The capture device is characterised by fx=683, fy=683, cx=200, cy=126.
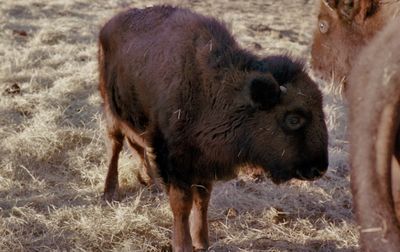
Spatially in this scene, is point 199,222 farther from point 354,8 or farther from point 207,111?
point 354,8

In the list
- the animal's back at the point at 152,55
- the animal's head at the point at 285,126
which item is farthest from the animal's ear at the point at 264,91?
the animal's back at the point at 152,55

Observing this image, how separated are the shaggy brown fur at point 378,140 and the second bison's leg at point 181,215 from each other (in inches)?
94.4

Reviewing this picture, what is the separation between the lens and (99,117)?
25.0ft

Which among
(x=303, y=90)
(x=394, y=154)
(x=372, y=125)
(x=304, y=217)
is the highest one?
(x=372, y=125)

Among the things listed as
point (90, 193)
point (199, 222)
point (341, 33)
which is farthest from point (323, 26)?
point (90, 193)

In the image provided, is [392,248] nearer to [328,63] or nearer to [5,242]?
[5,242]

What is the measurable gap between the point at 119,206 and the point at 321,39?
2.69 meters

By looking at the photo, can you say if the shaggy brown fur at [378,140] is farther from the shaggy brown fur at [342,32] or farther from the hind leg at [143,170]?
the hind leg at [143,170]

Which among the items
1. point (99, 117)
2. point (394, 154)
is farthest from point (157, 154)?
point (99, 117)

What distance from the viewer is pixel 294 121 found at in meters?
4.40

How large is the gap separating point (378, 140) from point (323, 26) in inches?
176

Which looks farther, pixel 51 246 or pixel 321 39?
pixel 321 39

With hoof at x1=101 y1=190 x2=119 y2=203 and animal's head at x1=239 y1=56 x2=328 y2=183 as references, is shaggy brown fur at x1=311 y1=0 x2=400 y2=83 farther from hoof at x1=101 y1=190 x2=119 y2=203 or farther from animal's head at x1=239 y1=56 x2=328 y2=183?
hoof at x1=101 y1=190 x2=119 y2=203

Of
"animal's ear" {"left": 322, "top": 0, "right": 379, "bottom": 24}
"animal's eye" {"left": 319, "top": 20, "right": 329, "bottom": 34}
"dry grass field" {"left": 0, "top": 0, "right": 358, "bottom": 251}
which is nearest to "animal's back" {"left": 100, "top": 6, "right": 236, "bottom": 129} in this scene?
"dry grass field" {"left": 0, "top": 0, "right": 358, "bottom": 251}
